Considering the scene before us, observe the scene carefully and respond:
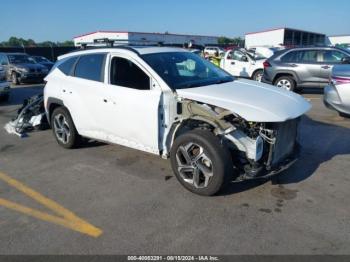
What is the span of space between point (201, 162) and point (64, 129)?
3046mm

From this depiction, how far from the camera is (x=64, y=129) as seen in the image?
20.1 ft

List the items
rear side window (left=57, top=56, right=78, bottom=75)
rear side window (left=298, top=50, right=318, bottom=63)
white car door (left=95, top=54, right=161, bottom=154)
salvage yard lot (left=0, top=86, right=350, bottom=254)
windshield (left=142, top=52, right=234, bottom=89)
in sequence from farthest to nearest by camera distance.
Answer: rear side window (left=298, top=50, right=318, bottom=63) → rear side window (left=57, top=56, right=78, bottom=75) → windshield (left=142, top=52, right=234, bottom=89) → white car door (left=95, top=54, right=161, bottom=154) → salvage yard lot (left=0, top=86, right=350, bottom=254)

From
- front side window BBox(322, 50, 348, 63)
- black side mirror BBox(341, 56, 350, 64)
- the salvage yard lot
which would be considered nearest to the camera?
the salvage yard lot

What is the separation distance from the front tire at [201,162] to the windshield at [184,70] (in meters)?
0.81

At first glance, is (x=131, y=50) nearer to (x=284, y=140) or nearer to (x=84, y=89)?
(x=84, y=89)

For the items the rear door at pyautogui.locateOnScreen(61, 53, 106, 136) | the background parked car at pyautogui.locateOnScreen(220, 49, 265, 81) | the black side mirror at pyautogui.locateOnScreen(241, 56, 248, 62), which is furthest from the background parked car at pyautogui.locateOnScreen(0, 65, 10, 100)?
the black side mirror at pyautogui.locateOnScreen(241, 56, 248, 62)

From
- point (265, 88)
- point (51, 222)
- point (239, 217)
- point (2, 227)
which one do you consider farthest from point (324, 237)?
point (2, 227)

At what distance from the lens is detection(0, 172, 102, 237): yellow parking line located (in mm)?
3584

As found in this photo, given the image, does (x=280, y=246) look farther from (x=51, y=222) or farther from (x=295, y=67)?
(x=295, y=67)

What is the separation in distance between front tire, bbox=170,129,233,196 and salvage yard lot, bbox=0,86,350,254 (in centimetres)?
17

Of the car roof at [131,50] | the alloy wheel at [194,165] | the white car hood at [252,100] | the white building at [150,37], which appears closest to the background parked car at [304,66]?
the car roof at [131,50]

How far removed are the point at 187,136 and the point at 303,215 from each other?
1563 millimetres

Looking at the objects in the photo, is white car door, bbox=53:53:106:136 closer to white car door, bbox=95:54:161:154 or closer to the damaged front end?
white car door, bbox=95:54:161:154

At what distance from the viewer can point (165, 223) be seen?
3.66 metres
